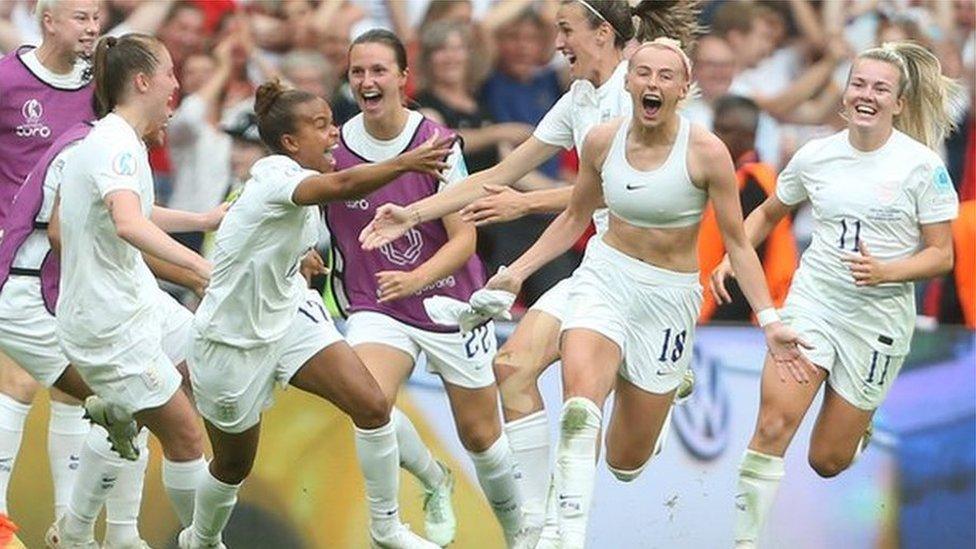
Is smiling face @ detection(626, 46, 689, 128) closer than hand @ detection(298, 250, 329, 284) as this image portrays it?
Yes

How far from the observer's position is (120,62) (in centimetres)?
938

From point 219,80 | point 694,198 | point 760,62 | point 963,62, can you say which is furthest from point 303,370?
point 963,62

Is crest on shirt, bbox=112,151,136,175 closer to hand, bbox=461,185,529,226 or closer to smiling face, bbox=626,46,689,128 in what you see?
hand, bbox=461,185,529,226

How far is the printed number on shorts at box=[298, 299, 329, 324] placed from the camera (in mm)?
9602

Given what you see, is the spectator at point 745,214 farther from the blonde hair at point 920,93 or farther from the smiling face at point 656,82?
the smiling face at point 656,82

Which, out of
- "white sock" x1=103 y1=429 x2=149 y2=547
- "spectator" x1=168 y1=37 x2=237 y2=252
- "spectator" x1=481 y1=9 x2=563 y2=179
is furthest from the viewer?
"spectator" x1=481 y1=9 x2=563 y2=179

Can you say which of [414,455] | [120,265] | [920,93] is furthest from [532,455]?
[920,93]

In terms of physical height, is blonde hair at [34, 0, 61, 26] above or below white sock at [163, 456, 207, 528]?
above

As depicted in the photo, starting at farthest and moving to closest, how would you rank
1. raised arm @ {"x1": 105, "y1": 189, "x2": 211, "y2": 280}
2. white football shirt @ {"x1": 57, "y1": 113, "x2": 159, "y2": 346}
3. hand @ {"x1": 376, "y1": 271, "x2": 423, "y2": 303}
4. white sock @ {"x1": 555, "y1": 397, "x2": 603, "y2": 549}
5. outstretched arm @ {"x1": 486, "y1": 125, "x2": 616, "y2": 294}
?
hand @ {"x1": 376, "y1": 271, "x2": 423, "y2": 303} < outstretched arm @ {"x1": 486, "y1": 125, "x2": 616, "y2": 294} < white football shirt @ {"x1": 57, "y1": 113, "x2": 159, "y2": 346} < white sock @ {"x1": 555, "y1": 397, "x2": 603, "y2": 549} < raised arm @ {"x1": 105, "y1": 189, "x2": 211, "y2": 280}

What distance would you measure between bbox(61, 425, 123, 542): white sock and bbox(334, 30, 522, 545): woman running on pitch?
3.68ft

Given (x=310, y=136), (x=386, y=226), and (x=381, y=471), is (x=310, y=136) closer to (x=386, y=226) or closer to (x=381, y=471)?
(x=386, y=226)

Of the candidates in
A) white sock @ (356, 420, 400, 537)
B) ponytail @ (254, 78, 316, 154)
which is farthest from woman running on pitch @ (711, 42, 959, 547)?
ponytail @ (254, 78, 316, 154)

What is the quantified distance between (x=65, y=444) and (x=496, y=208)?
2.46 metres

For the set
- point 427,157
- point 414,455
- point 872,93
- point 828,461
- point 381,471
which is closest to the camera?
point 427,157
